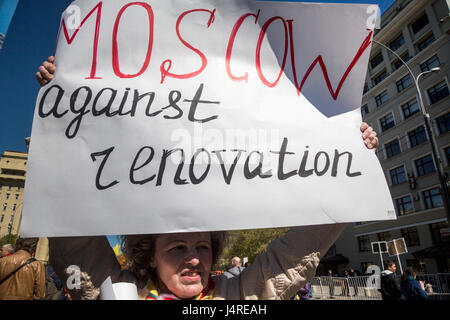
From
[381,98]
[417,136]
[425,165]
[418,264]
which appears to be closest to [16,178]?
[425,165]

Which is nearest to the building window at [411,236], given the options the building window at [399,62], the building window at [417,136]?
the building window at [417,136]

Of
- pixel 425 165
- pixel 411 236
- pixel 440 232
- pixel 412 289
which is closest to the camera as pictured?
pixel 412 289

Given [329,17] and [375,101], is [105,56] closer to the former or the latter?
[329,17]

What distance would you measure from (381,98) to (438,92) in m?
5.60

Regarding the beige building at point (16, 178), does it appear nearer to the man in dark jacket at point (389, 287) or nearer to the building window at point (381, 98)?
the man in dark jacket at point (389, 287)

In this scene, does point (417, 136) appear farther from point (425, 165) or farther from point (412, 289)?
point (412, 289)

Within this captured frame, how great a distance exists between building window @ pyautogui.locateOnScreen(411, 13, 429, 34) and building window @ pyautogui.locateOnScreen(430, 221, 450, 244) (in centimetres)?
1545

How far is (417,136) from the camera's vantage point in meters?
21.2

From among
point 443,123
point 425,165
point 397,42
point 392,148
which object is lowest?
point 425,165

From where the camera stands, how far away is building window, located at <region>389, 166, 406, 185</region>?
2232 centimetres

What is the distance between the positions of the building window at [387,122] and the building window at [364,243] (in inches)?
390

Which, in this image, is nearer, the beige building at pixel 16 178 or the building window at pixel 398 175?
the beige building at pixel 16 178

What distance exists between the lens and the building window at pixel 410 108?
21.5 meters

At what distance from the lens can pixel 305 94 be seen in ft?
4.60
